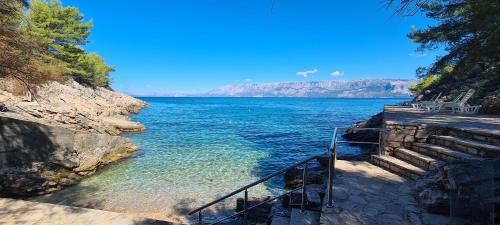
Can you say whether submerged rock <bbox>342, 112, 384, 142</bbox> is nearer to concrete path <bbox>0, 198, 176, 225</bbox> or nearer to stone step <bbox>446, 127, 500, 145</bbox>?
→ stone step <bbox>446, 127, 500, 145</bbox>

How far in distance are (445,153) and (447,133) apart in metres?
1.58

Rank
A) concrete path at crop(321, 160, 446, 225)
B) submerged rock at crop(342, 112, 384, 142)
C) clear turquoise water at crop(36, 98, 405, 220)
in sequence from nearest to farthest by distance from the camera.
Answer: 1. concrete path at crop(321, 160, 446, 225)
2. clear turquoise water at crop(36, 98, 405, 220)
3. submerged rock at crop(342, 112, 384, 142)

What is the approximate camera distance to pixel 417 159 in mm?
7180

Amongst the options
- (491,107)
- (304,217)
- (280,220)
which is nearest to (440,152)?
(304,217)

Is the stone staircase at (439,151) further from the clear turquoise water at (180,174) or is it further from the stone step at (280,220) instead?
the clear turquoise water at (180,174)

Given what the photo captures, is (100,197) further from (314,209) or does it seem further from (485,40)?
(485,40)

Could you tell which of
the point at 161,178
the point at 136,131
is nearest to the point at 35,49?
the point at 161,178

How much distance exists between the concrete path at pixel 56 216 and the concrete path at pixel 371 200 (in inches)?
149

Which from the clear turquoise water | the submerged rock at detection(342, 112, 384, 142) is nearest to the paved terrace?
the clear turquoise water

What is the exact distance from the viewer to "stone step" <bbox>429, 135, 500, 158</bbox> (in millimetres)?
5972

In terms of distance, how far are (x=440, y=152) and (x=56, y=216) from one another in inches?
363

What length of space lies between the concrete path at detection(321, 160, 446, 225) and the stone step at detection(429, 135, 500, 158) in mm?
1524

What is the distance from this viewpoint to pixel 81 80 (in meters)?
45.2

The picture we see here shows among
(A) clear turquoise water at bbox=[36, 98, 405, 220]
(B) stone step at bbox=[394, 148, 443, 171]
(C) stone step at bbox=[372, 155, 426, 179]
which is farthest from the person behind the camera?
(A) clear turquoise water at bbox=[36, 98, 405, 220]
